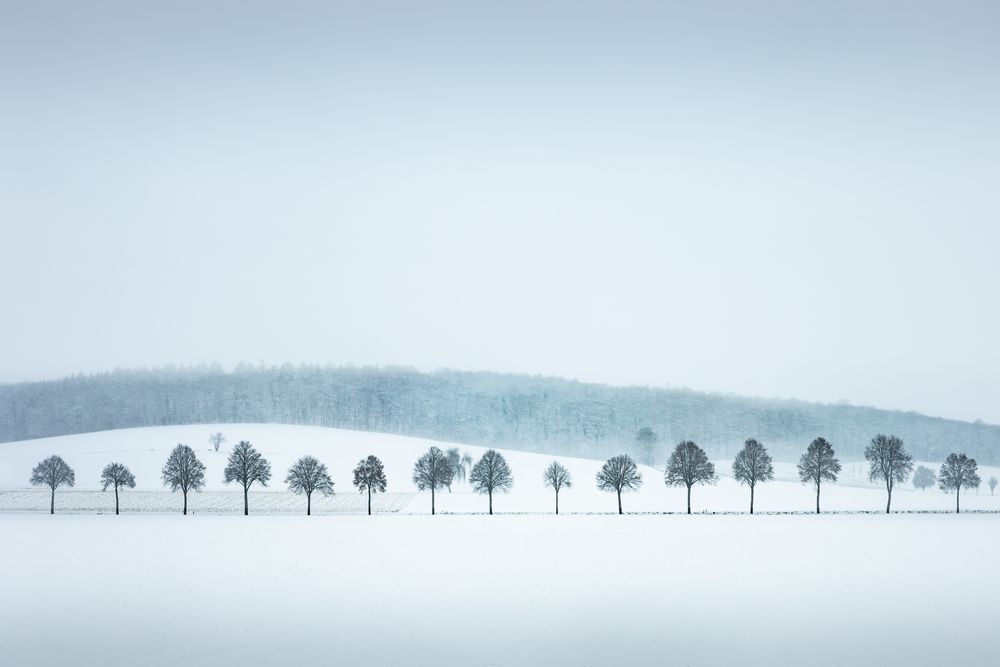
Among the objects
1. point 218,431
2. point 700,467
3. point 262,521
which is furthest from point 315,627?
point 218,431

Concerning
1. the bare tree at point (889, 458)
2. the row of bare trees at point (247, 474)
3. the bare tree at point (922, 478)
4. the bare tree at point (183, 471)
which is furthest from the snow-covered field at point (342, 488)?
the bare tree at point (922, 478)

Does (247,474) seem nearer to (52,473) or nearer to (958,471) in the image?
(52,473)

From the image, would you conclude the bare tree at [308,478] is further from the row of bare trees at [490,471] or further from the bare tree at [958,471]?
the bare tree at [958,471]

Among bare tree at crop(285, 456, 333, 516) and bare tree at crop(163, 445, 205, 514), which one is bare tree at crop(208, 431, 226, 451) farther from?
bare tree at crop(285, 456, 333, 516)

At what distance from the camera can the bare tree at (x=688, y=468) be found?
92688mm

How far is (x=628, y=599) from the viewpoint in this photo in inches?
1533

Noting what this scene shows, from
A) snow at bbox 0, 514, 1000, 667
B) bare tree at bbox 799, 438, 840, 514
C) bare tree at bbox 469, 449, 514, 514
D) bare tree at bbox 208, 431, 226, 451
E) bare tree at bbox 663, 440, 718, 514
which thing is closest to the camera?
snow at bbox 0, 514, 1000, 667

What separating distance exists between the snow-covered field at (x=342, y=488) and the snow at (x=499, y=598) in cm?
3324

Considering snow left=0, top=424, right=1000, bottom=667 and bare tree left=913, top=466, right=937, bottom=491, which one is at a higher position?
snow left=0, top=424, right=1000, bottom=667

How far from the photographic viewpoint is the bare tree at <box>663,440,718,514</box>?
92688 mm

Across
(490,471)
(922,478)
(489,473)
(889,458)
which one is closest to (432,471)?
(489,473)

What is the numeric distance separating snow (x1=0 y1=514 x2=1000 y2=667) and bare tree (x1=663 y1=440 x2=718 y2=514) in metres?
24.0

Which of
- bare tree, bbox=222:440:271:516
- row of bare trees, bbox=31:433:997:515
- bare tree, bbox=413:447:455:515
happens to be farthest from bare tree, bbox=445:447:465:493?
bare tree, bbox=222:440:271:516

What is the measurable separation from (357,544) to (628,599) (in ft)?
92.7
